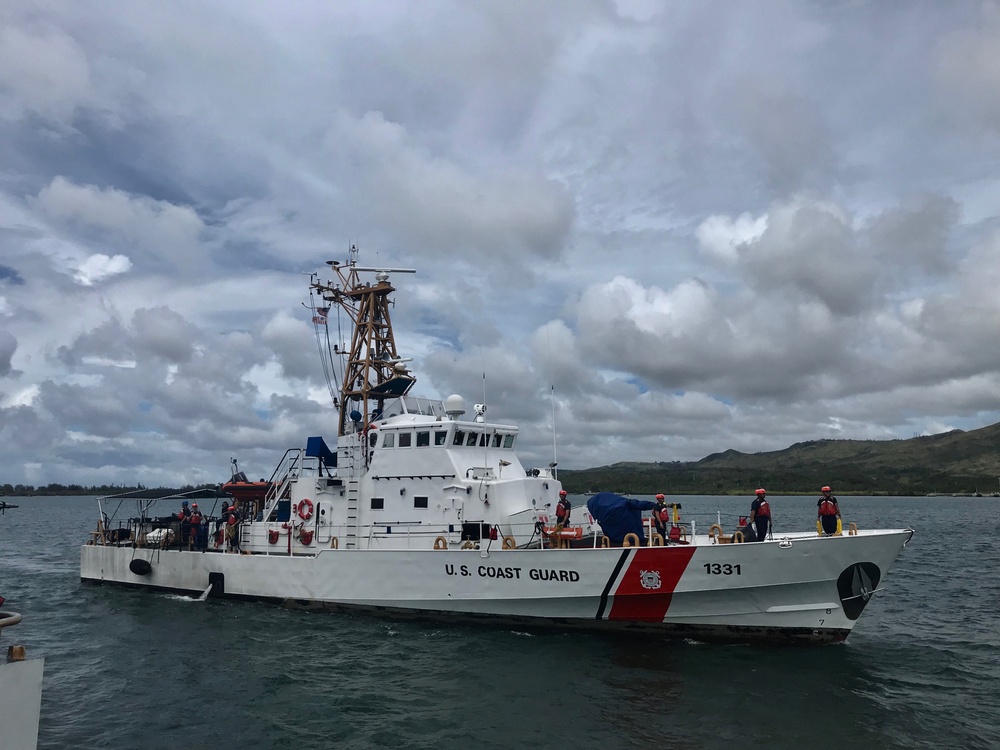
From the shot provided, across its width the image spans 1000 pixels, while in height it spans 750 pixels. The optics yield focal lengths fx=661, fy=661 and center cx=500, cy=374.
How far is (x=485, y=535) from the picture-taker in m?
15.8

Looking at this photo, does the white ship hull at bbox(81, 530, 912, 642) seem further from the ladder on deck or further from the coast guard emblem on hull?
the ladder on deck

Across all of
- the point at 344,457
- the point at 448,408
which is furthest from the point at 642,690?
the point at 344,457

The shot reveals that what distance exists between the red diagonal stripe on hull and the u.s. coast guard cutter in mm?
30

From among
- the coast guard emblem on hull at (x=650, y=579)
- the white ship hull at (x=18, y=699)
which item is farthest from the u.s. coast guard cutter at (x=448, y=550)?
A: the white ship hull at (x=18, y=699)

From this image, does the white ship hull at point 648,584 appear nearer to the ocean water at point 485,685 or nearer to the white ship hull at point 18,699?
the ocean water at point 485,685

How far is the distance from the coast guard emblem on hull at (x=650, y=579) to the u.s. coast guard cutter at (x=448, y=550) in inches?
1.0

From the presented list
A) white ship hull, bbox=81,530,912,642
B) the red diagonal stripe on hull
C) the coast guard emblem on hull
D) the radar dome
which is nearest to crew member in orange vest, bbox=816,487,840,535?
white ship hull, bbox=81,530,912,642

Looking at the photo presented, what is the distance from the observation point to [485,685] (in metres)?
11.9

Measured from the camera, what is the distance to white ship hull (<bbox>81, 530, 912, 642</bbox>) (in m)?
13.1

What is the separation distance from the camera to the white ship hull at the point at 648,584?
13.1 metres

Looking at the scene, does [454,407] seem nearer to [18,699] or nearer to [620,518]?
[620,518]

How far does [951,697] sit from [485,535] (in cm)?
939

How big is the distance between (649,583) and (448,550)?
15.0 ft

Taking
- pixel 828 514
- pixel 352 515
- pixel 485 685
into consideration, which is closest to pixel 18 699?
pixel 485 685
